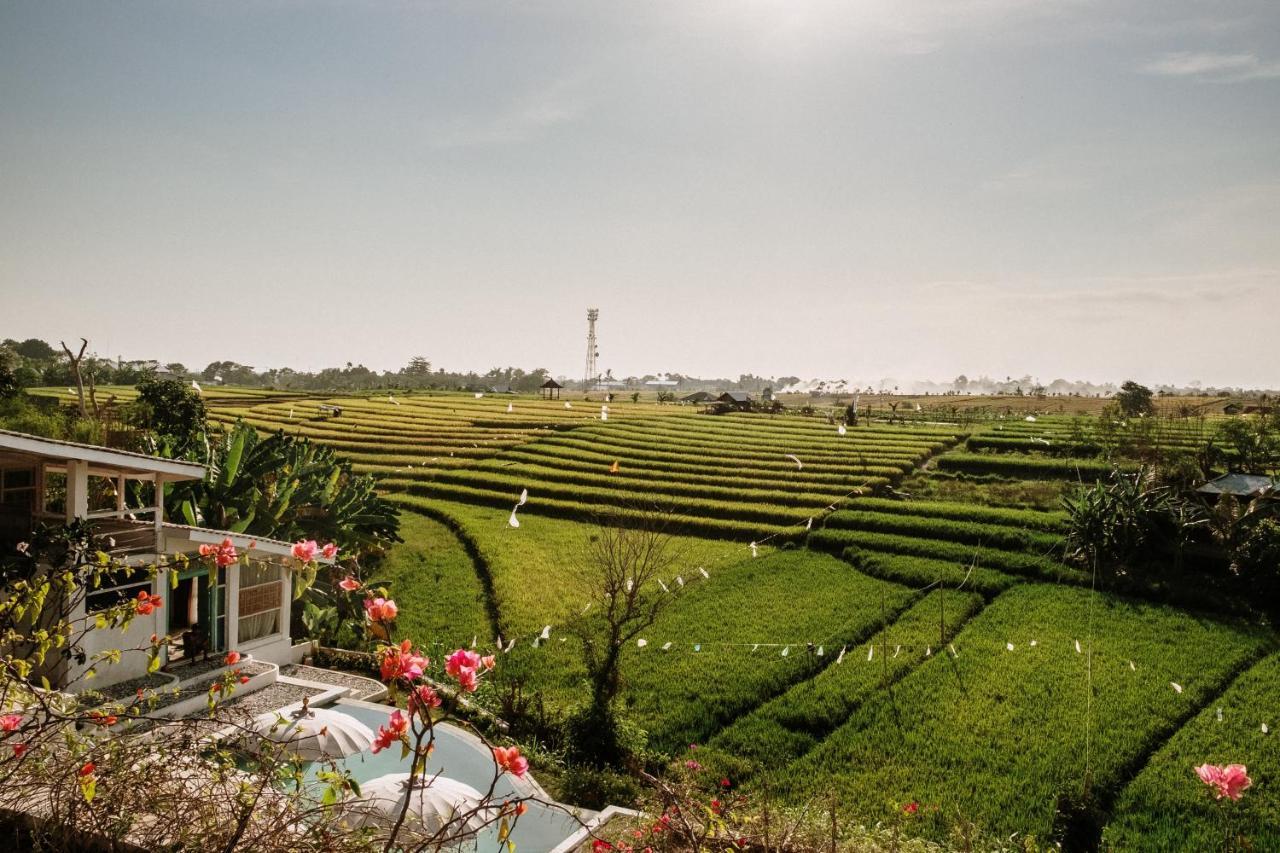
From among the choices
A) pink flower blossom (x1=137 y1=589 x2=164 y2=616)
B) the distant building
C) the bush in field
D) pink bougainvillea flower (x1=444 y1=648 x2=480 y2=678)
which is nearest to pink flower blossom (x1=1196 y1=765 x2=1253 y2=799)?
pink bougainvillea flower (x1=444 y1=648 x2=480 y2=678)

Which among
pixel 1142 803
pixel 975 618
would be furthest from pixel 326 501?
pixel 1142 803

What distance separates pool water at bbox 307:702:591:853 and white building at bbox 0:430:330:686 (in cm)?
227

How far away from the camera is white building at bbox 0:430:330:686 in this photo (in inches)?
421

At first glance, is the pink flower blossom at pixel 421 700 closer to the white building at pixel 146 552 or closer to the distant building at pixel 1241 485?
the white building at pixel 146 552

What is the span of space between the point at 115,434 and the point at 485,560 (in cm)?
1448

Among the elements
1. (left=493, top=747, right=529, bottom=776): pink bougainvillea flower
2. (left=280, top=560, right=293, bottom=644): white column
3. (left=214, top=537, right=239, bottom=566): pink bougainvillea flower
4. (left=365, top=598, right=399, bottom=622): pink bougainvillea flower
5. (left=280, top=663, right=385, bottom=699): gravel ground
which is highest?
(left=365, top=598, right=399, bottom=622): pink bougainvillea flower

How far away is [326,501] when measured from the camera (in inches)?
682

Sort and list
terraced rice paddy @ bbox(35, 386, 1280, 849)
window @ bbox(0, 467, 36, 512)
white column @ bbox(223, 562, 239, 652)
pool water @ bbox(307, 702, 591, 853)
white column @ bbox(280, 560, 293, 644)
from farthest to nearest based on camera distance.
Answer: white column @ bbox(280, 560, 293, 644) → white column @ bbox(223, 562, 239, 652) → window @ bbox(0, 467, 36, 512) → terraced rice paddy @ bbox(35, 386, 1280, 849) → pool water @ bbox(307, 702, 591, 853)

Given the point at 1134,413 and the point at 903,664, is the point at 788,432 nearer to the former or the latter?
the point at 1134,413

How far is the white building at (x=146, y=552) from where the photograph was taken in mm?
10703

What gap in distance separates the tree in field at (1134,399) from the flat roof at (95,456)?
41.0 metres

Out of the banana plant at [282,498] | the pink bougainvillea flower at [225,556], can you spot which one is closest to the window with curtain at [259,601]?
the banana plant at [282,498]

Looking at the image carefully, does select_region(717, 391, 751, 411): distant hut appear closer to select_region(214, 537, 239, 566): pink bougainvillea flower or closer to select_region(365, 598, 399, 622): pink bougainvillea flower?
select_region(214, 537, 239, 566): pink bougainvillea flower

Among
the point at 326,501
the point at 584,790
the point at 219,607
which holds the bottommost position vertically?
the point at 584,790
